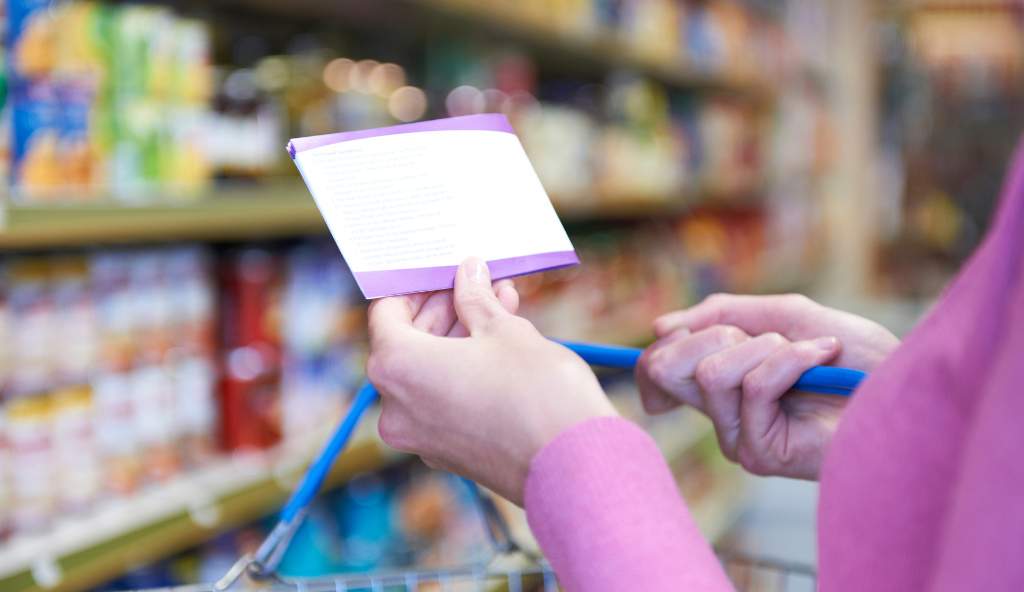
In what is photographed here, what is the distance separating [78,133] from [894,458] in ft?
3.80

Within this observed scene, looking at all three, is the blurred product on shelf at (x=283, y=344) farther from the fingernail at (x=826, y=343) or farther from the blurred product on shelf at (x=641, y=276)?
the fingernail at (x=826, y=343)

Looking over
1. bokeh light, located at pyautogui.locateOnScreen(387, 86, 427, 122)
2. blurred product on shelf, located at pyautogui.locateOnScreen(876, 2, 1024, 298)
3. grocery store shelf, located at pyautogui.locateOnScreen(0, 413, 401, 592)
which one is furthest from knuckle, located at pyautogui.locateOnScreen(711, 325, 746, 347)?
blurred product on shelf, located at pyautogui.locateOnScreen(876, 2, 1024, 298)

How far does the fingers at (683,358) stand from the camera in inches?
34.7

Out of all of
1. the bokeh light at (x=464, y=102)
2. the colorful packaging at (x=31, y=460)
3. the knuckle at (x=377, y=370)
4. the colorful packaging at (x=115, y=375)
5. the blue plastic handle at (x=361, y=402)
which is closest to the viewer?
the knuckle at (x=377, y=370)

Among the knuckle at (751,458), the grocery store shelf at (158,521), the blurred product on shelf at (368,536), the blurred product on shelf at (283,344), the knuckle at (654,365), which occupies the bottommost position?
the blurred product on shelf at (368,536)

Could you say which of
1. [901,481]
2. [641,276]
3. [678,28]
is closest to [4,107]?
[901,481]

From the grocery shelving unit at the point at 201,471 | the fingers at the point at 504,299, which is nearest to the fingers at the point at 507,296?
the fingers at the point at 504,299

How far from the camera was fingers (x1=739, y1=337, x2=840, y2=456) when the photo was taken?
0.81m

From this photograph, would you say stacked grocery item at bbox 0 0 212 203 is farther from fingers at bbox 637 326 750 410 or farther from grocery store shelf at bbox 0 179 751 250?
fingers at bbox 637 326 750 410

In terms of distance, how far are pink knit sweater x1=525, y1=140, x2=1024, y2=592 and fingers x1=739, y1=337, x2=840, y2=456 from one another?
0.73ft

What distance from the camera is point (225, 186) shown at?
165cm

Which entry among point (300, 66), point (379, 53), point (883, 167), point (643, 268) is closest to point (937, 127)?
point (883, 167)

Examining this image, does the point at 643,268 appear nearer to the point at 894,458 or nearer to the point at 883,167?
the point at 894,458

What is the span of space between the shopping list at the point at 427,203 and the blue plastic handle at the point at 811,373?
0.07m
